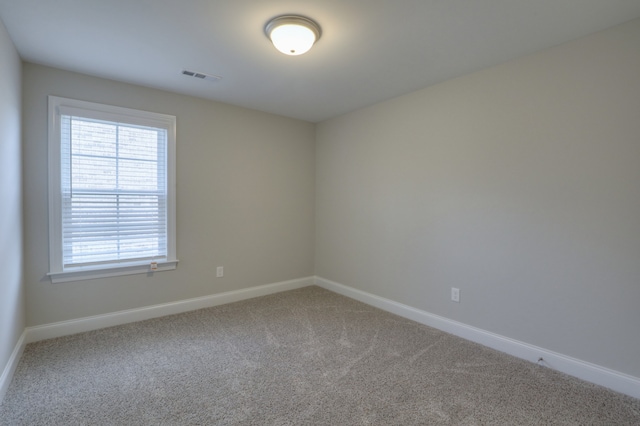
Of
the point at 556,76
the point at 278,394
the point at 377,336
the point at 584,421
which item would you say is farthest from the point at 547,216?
the point at 278,394

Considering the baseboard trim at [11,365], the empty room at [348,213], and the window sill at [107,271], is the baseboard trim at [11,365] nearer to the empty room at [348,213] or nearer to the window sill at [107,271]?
the empty room at [348,213]

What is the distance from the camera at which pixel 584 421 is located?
5.73 ft

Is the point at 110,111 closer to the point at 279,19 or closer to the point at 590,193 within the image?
the point at 279,19

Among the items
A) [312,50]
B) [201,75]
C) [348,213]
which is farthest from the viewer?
[348,213]

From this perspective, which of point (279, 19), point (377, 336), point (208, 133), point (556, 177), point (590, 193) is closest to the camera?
point (279, 19)

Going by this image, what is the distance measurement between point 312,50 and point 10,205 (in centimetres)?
250

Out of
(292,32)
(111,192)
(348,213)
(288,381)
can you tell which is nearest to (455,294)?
(348,213)

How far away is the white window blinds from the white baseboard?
2675mm

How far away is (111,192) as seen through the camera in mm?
2975

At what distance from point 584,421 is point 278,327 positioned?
2325 millimetres

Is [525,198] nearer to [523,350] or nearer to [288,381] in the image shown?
[523,350]

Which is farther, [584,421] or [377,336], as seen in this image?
[377,336]

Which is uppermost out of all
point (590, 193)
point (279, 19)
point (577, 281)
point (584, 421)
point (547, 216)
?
point (279, 19)

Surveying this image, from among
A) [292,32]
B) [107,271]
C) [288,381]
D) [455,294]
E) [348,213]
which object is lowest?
[288,381]
